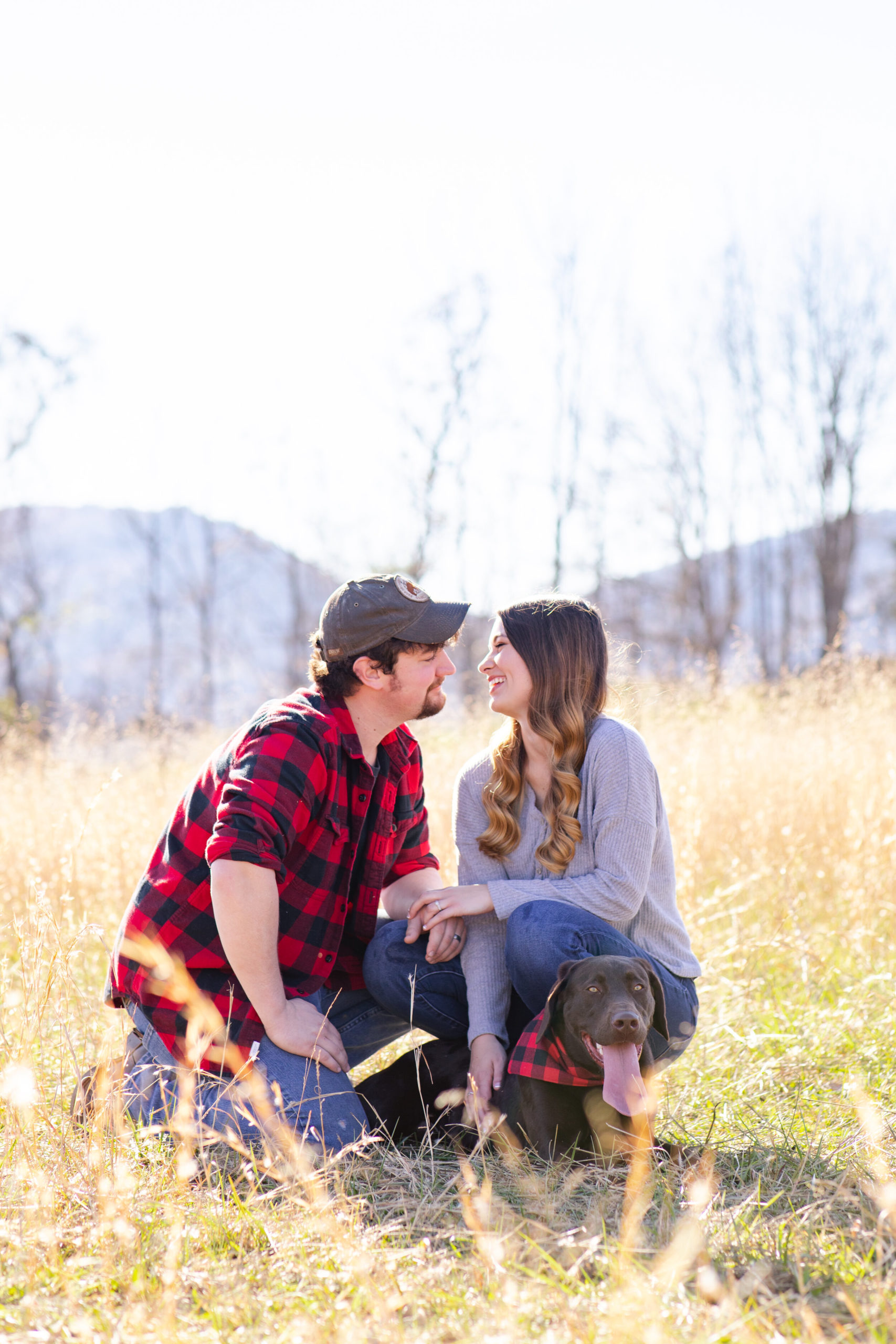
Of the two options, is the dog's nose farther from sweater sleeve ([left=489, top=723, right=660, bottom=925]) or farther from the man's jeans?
the man's jeans

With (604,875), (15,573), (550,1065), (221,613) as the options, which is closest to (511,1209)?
(550,1065)

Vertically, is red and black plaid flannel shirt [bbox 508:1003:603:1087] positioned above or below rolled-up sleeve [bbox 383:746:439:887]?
below

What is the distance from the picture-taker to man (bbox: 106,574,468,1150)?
217cm

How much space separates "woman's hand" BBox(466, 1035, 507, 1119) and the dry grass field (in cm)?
13

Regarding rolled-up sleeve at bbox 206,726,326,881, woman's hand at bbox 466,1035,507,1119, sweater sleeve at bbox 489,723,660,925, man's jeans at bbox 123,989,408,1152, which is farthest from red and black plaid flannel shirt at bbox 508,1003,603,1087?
rolled-up sleeve at bbox 206,726,326,881

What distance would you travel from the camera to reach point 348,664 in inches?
98.0

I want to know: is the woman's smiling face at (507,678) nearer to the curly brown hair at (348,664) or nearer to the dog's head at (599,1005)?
the curly brown hair at (348,664)

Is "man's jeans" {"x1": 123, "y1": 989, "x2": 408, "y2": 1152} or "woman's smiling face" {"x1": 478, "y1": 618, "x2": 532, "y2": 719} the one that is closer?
"man's jeans" {"x1": 123, "y1": 989, "x2": 408, "y2": 1152}

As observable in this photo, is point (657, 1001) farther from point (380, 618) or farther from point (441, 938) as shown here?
point (380, 618)

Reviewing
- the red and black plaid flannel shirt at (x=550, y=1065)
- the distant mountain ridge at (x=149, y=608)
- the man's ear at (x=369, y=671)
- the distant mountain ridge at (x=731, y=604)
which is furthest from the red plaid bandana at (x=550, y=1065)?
the distant mountain ridge at (x=149, y=608)

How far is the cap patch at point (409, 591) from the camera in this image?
248 cm

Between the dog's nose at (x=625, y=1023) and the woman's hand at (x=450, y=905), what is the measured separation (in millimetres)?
511

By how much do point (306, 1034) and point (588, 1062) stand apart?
0.69 m

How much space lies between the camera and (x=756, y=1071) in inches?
111
